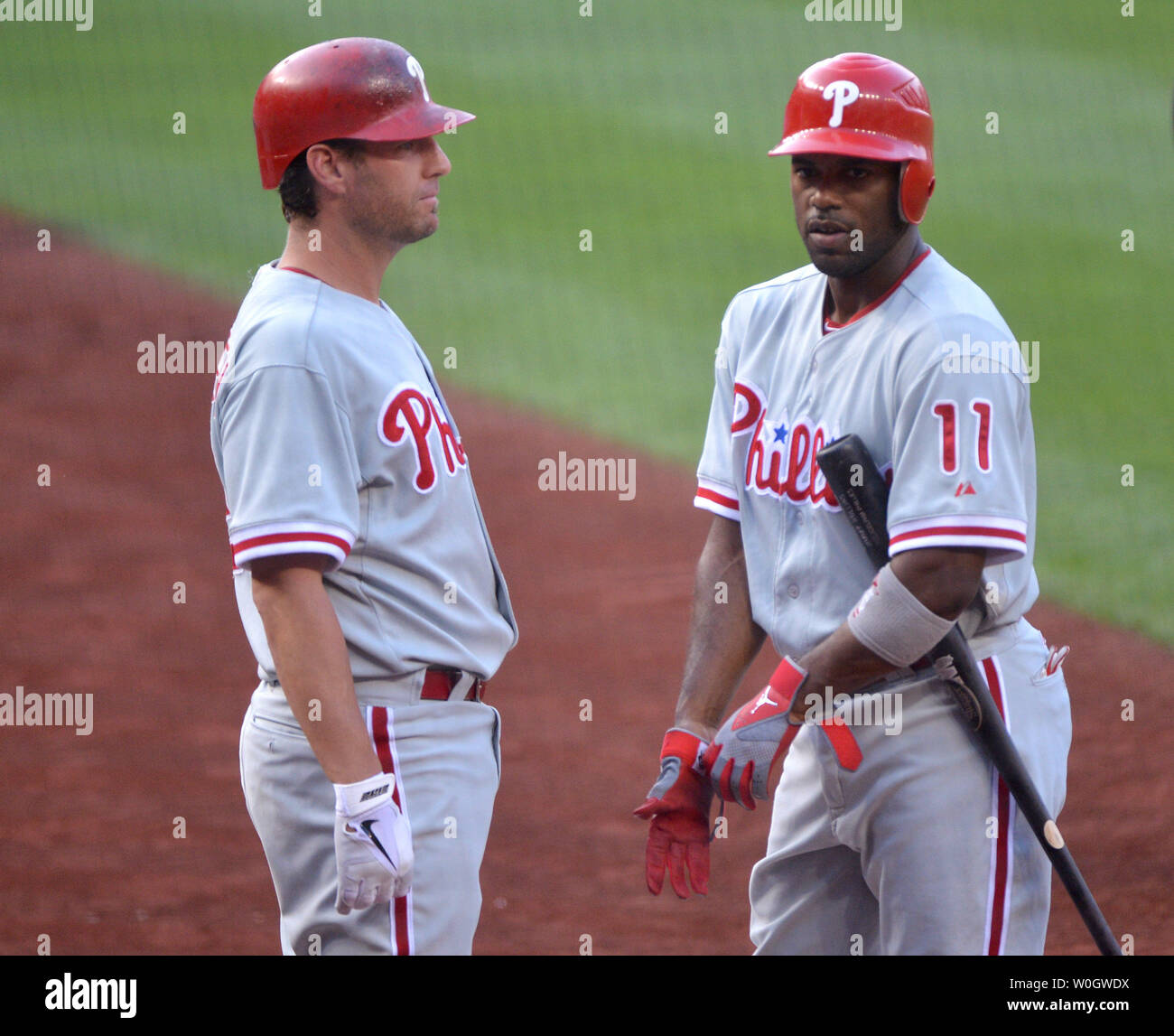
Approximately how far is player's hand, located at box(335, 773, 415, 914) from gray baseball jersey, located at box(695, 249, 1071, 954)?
774mm

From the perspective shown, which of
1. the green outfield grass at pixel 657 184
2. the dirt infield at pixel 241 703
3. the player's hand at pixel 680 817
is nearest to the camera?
the player's hand at pixel 680 817

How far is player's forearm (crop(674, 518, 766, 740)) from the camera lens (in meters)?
2.83

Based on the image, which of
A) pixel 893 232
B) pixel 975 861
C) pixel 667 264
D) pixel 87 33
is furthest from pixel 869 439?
pixel 87 33

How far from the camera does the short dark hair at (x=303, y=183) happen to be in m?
2.51

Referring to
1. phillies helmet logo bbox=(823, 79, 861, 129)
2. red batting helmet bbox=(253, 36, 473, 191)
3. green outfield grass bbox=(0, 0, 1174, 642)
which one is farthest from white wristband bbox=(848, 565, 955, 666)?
green outfield grass bbox=(0, 0, 1174, 642)

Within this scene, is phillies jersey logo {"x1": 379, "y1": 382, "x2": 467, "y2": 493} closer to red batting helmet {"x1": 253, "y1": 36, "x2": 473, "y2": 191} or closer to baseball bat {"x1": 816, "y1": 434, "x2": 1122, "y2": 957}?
red batting helmet {"x1": 253, "y1": 36, "x2": 473, "y2": 191}

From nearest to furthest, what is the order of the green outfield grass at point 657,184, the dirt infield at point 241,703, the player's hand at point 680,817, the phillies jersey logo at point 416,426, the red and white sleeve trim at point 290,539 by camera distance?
the red and white sleeve trim at point 290,539, the phillies jersey logo at point 416,426, the player's hand at point 680,817, the dirt infield at point 241,703, the green outfield grass at point 657,184

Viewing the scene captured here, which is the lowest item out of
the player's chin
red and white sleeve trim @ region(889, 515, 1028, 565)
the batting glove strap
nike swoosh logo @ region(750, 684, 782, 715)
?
the batting glove strap

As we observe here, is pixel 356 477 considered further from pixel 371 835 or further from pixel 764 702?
pixel 764 702

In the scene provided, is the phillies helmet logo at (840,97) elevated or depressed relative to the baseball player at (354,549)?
elevated

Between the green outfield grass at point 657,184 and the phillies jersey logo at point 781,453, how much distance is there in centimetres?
422

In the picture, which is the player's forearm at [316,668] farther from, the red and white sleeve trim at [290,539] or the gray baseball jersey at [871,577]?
the gray baseball jersey at [871,577]

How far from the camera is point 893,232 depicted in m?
2.55

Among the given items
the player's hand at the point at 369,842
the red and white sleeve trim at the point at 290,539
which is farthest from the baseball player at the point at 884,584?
the red and white sleeve trim at the point at 290,539
